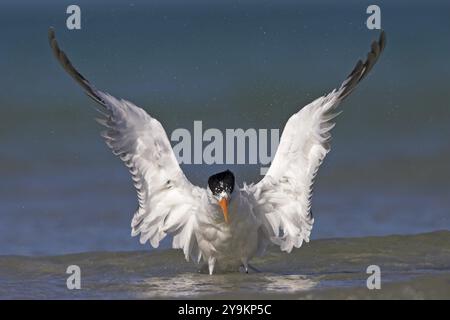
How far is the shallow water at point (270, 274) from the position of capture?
815 centimetres

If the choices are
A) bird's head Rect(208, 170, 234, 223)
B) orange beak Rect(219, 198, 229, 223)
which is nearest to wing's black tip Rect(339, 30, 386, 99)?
bird's head Rect(208, 170, 234, 223)

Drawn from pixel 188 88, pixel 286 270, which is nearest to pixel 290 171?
pixel 286 270

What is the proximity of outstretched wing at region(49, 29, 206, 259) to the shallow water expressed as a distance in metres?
0.39

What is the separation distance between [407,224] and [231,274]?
266 centimetres

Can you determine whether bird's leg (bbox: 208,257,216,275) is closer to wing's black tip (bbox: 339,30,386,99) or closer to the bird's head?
the bird's head

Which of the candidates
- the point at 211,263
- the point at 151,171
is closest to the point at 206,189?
the point at 151,171

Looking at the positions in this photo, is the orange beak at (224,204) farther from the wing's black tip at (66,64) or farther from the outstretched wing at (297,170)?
the wing's black tip at (66,64)

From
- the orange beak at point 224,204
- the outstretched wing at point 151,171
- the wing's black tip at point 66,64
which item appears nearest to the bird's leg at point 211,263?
the outstretched wing at point 151,171

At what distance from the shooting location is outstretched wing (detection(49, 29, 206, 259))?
920 cm

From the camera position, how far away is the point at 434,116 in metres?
15.7

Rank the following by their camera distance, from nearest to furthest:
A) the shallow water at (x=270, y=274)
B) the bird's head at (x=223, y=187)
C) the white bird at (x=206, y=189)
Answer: the shallow water at (x=270, y=274) < the bird's head at (x=223, y=187) < the white bird at (x=206, y=189)

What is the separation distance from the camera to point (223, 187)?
8.71m

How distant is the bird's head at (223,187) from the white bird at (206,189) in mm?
352
